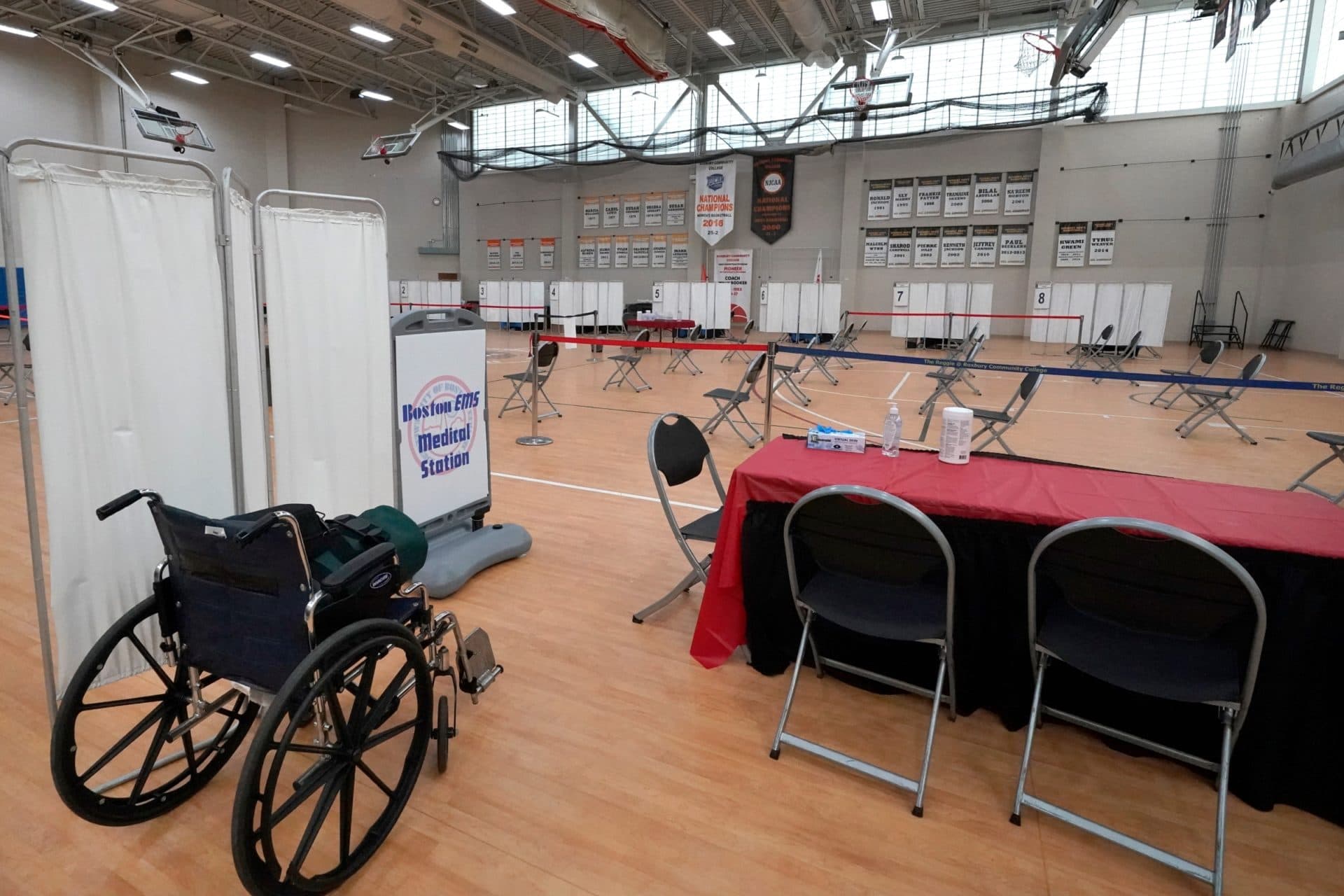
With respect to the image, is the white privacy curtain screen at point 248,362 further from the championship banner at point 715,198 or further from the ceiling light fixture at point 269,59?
the championship banner at point 715,198

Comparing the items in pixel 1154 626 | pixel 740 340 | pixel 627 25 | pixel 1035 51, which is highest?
pixel 627 25

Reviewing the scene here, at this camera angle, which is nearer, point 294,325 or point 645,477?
point 294,325

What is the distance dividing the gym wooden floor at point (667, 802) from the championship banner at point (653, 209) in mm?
17971

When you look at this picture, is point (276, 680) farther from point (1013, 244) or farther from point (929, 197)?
point (929, 197)

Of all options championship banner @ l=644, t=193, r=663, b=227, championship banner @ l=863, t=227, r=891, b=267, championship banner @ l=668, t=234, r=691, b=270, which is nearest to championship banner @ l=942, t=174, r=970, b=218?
championship banner @ l=863, t=227, r=891, b=267

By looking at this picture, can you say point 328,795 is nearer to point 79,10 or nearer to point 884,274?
point 884,274

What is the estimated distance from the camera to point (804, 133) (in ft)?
59.4

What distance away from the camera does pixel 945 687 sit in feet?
7.91

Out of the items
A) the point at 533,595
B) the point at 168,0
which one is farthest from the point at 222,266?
the point at 168,0

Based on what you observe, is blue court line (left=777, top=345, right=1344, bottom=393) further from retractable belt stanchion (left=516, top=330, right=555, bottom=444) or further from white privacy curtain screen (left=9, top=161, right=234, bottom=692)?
white privacy curtain screen (left=9, top=161, right=234, bottom=692)

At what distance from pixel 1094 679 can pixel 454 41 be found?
16292 mm

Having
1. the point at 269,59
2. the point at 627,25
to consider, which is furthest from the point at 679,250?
the point at 269,59

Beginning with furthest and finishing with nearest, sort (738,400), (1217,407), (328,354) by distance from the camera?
(1217,407), (738,400), (328,354)

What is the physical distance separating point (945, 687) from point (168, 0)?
17458 millimetres
